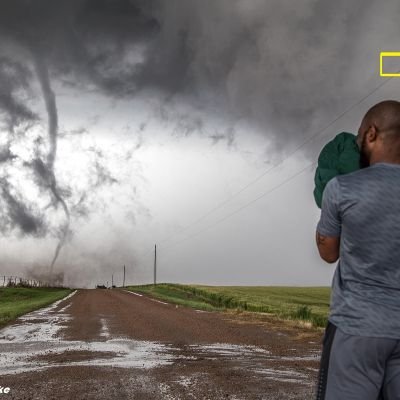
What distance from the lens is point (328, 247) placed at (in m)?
2.32

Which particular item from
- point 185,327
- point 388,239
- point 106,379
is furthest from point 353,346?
point 185,327

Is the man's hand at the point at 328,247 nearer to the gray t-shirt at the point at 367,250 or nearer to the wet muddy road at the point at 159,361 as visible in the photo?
the gray t-shirt at the point at 367,250

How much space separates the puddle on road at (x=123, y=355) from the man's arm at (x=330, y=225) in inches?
229

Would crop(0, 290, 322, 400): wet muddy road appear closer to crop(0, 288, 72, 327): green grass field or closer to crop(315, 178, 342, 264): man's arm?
crop(315, 178, 342, 264): man's arm

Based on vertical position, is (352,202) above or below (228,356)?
above

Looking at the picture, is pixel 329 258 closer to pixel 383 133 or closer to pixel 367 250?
pixel 367 250

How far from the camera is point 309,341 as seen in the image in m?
13.5

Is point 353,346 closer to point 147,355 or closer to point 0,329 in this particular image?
point 147,355

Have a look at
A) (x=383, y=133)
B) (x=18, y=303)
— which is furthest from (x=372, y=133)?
(x=18, y=303)

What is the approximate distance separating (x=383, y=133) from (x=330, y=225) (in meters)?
0.45

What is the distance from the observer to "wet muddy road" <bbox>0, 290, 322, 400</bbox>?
284 inches

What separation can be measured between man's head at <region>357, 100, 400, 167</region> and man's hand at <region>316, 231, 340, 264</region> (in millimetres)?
383

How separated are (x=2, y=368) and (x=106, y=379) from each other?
2367 mm

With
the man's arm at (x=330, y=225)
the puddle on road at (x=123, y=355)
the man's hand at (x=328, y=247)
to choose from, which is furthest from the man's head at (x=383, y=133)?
the puddle on road at (x=123, y=355)
